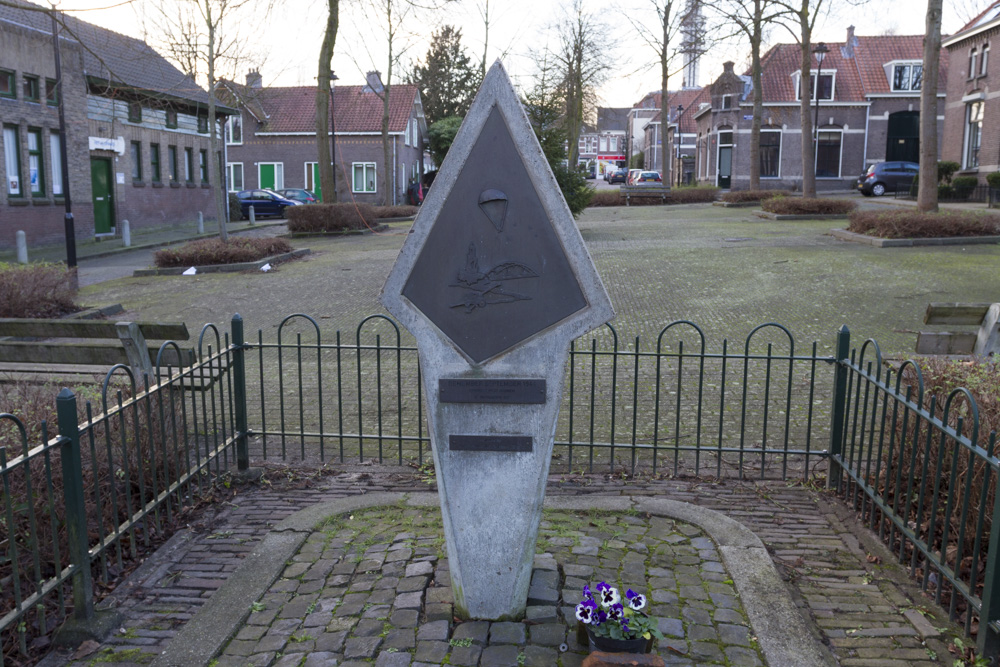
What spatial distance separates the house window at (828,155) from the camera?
49.2 meters

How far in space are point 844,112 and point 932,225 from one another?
3466cm

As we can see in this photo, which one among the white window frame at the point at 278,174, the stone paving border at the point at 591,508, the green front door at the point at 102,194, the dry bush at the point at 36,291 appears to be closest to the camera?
the stone paving border at the point at 591,508

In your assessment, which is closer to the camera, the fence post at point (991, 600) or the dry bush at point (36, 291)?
the fence post at point (991, 600)

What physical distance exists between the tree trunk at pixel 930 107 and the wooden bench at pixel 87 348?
18.6m

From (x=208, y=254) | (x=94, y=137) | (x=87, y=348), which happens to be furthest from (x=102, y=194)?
(x=87, y=348)

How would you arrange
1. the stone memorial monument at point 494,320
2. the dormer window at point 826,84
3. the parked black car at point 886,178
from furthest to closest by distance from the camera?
the dormer window at point 826,84 → the parked black car at point 886,178 → the stone memorial monument at point 494,320

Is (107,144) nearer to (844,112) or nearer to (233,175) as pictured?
(233,175)

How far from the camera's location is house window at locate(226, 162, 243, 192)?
50000mm

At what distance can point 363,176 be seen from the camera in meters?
49.2

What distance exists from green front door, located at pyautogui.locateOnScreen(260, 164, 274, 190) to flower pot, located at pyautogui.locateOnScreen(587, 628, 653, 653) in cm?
4942

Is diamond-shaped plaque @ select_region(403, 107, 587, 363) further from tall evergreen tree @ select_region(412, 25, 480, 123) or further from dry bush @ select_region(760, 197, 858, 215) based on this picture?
tall evergreen tree @ select_region(412, 25, 480, 123)

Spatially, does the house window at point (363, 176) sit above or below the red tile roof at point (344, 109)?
below

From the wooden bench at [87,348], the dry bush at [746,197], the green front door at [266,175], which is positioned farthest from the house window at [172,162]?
the wooden bench at [87,348]

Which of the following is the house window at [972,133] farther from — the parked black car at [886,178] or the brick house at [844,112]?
the brick house at [844,112]
